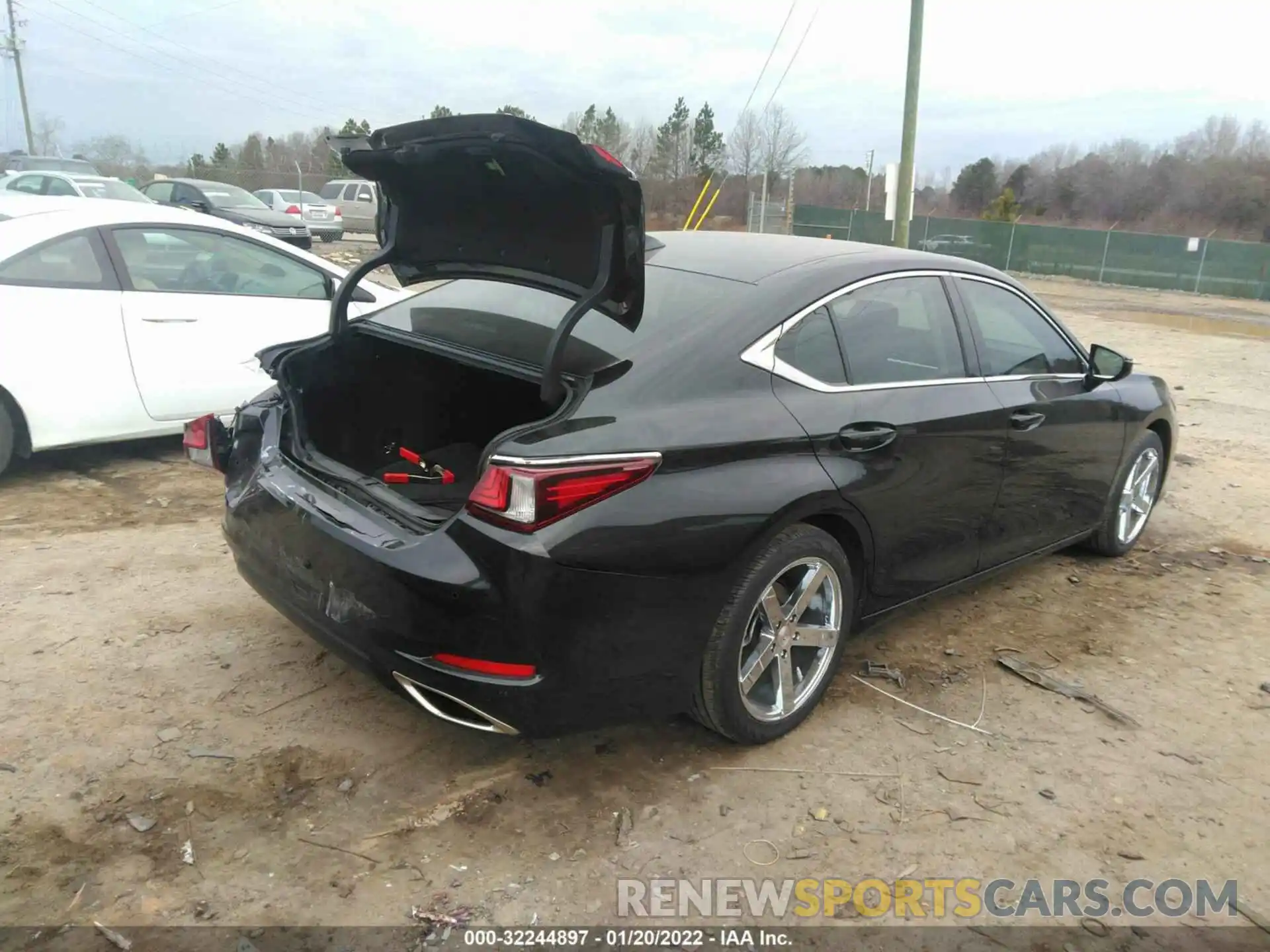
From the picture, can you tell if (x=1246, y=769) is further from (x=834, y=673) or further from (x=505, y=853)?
(x=505, y=853)

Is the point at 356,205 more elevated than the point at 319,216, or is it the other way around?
the point at 356,205

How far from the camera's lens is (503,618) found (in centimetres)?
253

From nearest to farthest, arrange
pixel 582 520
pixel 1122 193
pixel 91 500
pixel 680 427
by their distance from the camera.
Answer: pixel 582 520 < pixel 680 427 < pixel 91 500 < pixel 1122 193

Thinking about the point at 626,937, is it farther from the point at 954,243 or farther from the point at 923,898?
the point at 954,243

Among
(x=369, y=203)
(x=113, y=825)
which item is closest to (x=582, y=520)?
(x=113, y=825)

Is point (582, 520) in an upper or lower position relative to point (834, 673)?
upper

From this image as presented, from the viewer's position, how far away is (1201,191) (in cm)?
6366

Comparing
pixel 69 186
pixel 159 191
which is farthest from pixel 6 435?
pixel 159 191

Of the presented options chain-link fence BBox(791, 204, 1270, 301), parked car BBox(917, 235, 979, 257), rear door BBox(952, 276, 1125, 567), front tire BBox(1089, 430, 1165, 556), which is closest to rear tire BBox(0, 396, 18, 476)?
rear door BBox(952, 276, 1125, 567)

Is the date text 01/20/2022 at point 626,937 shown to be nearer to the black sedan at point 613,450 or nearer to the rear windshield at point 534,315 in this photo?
the black sedan at point 613,450

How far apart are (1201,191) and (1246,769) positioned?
73.1 m

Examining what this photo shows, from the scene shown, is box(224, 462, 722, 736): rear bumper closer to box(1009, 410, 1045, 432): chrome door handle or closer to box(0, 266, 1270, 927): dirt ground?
box(0, 266, 1270, 927): dirt ground

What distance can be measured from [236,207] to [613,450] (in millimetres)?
21326

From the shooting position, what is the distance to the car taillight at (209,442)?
3467 millimetres
